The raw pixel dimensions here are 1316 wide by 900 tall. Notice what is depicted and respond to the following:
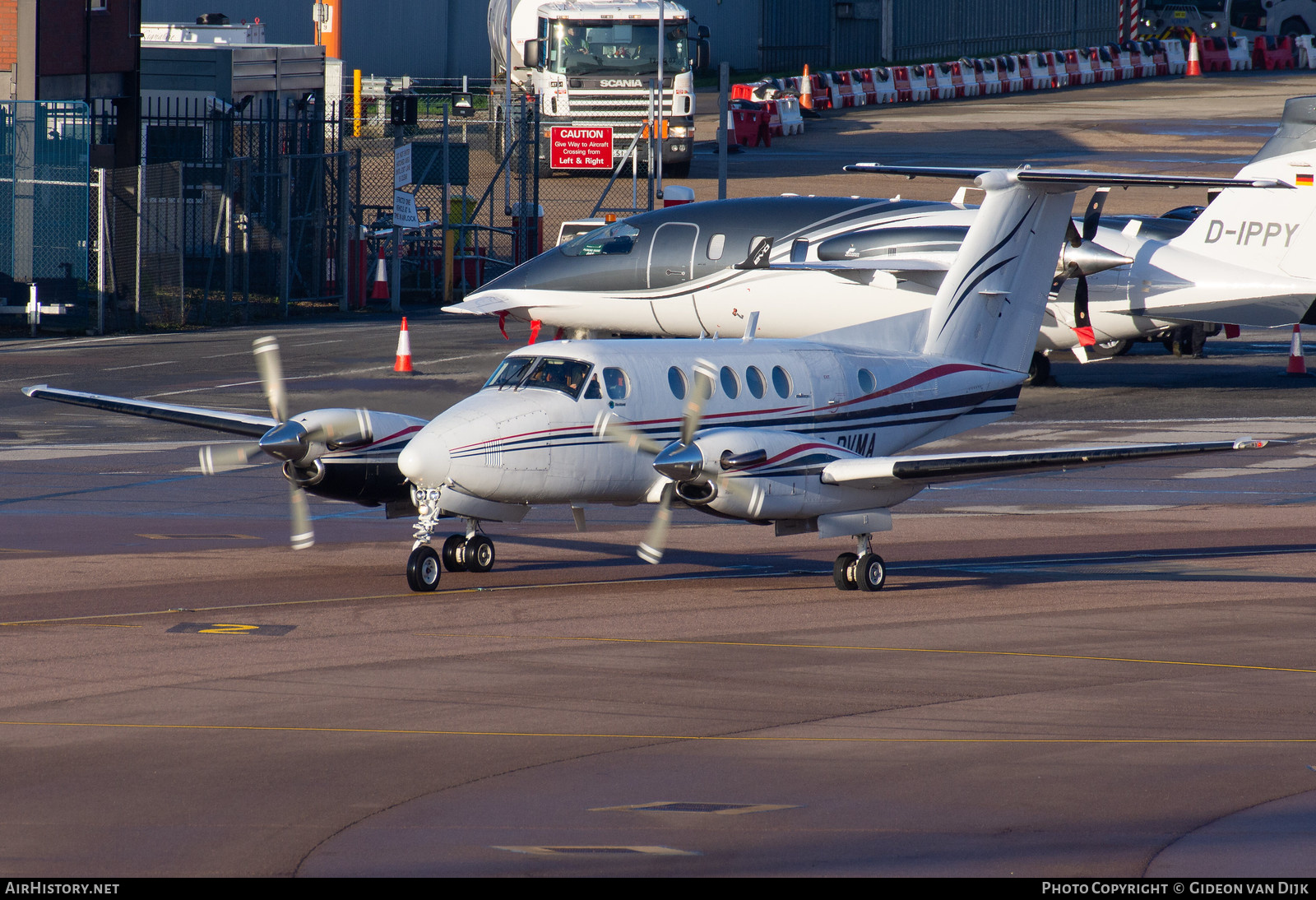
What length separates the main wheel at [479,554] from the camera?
54.7 ft

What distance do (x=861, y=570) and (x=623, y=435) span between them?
264 centimetres

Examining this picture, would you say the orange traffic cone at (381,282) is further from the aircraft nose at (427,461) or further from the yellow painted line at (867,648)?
the yellow painted line at (867,648)

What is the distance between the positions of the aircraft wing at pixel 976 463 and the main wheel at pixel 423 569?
377 cm

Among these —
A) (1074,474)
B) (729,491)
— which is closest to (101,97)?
(1074,474)

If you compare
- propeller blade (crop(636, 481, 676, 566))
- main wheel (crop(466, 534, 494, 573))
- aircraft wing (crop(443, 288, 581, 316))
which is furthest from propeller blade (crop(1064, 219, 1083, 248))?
main wheel (crop(466, 534, 494, 573))

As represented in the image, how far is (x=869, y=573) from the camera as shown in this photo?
1645 centimetres

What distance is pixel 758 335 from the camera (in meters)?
29.4

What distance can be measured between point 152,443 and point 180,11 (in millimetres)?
48689

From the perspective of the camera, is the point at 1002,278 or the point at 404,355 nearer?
the point at 1002,278

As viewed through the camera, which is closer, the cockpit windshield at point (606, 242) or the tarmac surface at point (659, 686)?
the tarmac surface at point (659, 686)

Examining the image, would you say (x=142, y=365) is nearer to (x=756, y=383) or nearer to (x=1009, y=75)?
(x=756, y=383)

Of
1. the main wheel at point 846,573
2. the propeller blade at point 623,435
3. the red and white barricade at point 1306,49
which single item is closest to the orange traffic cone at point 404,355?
the propeller blade at point 623,435

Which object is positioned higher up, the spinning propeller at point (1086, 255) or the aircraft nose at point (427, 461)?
the spinning propeller at point (1086, 255)

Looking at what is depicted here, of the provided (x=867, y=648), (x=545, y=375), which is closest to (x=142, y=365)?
(x=545, y=375)
